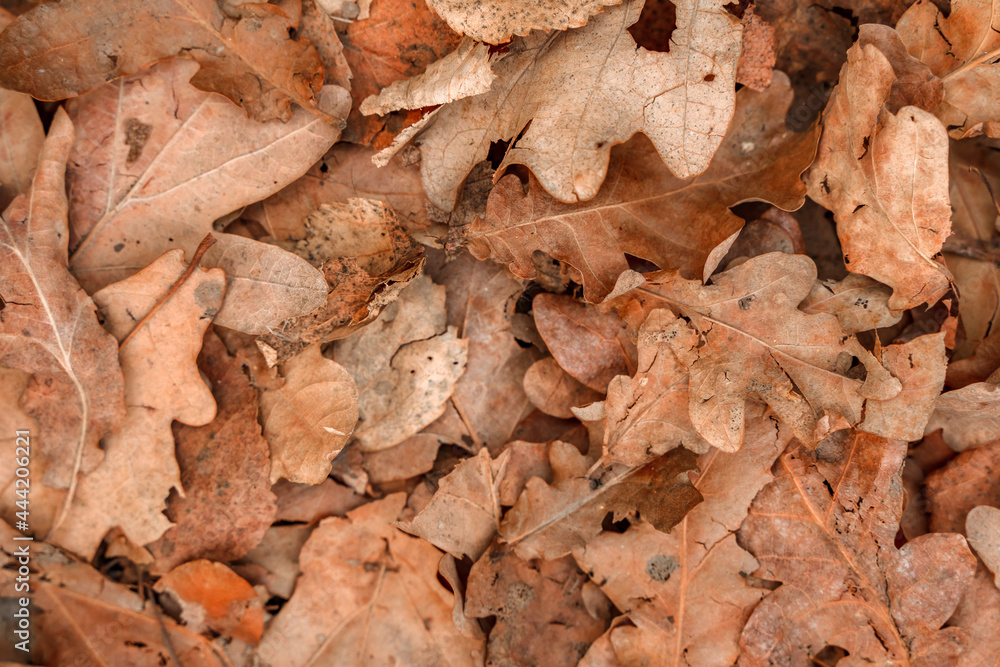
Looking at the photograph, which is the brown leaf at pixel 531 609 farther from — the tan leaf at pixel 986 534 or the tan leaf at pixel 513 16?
the tan leaf at pixel 513 16

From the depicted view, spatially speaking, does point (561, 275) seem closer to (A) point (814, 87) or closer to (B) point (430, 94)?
(B) point (430, 94)

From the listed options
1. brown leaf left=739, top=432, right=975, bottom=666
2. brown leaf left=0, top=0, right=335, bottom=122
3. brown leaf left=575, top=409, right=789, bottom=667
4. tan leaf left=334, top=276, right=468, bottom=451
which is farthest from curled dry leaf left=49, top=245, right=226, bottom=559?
brown leaf left=739, top=432, right=975, bottom=666

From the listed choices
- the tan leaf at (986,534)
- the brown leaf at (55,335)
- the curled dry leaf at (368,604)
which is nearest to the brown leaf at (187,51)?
the brown leaf at (55,335)

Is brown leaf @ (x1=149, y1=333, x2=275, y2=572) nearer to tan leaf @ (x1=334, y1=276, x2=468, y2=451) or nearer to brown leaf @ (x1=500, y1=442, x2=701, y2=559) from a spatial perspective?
tan leaf @ (x1=334, y1=276, x2=468, y2=451)

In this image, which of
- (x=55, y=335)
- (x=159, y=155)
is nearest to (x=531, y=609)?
(x=55, y=335)

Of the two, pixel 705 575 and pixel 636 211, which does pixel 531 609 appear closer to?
pixel 705 575
